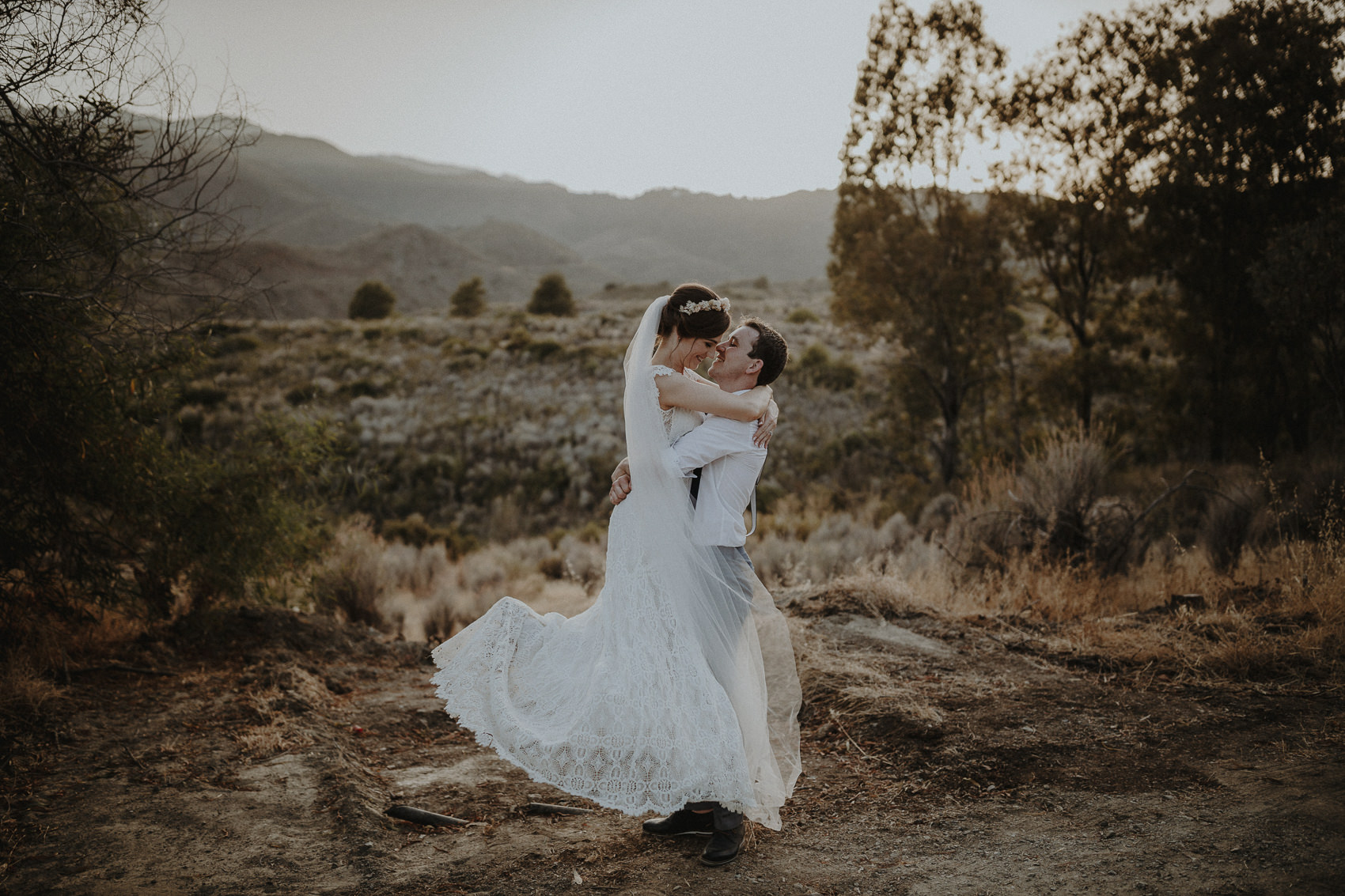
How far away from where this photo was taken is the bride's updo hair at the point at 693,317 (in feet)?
12.1

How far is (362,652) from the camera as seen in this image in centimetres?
729

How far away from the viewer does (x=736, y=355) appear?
3688 mm

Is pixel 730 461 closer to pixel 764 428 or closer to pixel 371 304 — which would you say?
pixel 764 428

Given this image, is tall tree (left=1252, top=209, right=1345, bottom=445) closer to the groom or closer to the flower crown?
the groom

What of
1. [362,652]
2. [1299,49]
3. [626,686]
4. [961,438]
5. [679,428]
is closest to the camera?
[626,686]

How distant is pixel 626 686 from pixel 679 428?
1.16 meters

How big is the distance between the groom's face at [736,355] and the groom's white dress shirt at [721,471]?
21 centimetres

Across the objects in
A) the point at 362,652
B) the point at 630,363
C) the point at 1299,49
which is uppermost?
the point at 1299,49

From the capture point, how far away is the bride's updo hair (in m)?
3.67

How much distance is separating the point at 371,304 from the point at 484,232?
90.8m

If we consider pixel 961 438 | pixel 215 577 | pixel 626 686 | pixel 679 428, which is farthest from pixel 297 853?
pixel 961 438

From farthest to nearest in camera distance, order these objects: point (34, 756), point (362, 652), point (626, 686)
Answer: point (362, 652)
point (34, 756)
point (626, 686)

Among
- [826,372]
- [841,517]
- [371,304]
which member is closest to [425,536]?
[841,517]

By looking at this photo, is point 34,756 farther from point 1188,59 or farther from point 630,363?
point 1188,59
